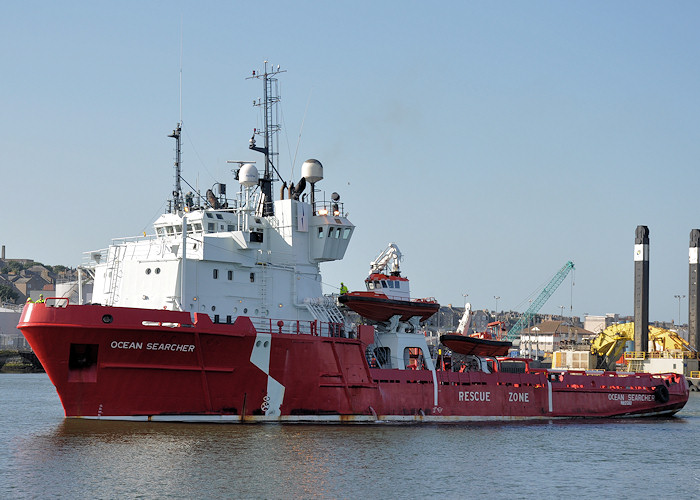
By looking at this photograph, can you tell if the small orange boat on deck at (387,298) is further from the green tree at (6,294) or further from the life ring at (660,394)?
the green tree at (6,294)

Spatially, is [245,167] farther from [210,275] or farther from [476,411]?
[476,411]

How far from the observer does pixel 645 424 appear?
118ft

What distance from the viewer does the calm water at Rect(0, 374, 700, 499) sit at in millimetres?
20594

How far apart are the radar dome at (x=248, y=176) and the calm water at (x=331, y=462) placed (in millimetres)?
8947

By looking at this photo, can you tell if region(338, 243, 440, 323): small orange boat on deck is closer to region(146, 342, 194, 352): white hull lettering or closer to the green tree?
region(146, 342, 194, 352): white hull lettering

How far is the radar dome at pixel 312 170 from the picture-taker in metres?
32.3

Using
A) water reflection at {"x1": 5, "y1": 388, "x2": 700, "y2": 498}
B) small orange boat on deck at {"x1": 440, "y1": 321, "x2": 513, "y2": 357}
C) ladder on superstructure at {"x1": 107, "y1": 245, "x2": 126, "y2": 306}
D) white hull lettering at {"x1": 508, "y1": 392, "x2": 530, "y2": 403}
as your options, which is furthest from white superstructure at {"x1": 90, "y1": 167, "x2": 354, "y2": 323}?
white hull lettering at {"x1": 508, "y1": 392, "x2": 530, "y2": 403}

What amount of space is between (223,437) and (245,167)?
1056cm

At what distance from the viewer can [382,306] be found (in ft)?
104

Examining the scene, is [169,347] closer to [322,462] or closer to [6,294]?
[322,462]

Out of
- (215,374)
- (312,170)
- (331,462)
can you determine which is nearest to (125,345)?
(215,374)

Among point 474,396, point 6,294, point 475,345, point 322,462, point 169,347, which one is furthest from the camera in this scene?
point 6,294

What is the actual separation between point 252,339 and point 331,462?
5.59 m

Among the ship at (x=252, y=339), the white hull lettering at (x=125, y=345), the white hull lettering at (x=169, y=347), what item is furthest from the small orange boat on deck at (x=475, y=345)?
the white hull lettering at (x=125, y=345)
